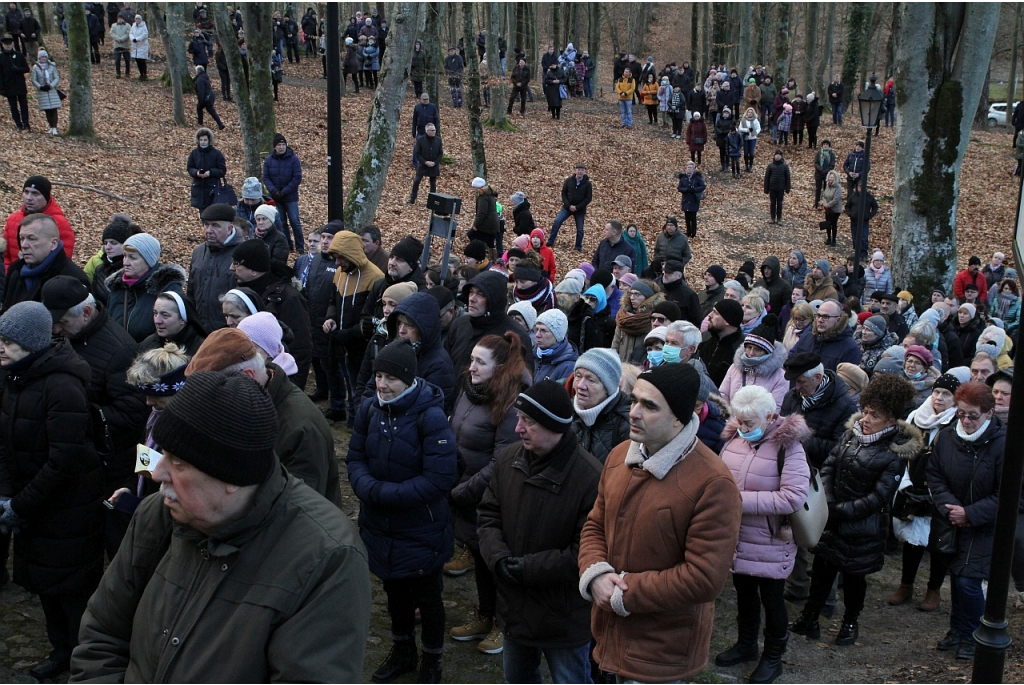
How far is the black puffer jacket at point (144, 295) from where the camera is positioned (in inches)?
267

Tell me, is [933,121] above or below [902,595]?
above

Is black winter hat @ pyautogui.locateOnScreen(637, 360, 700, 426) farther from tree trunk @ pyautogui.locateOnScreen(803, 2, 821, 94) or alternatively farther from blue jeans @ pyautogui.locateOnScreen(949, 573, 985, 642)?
tree trunk @ pyautogui.locateOnScreen(803, 2, 821, 94)

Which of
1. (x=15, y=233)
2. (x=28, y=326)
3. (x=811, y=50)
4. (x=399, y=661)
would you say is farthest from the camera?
(x=811, y=50)

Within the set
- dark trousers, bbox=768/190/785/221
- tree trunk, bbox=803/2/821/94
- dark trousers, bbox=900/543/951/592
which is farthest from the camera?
tree trunk, bbox=803/2/821/94

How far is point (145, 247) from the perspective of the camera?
6.84m

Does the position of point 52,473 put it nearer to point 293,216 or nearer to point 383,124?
point 383,124

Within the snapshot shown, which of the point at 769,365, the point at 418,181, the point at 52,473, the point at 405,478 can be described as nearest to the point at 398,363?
the point at 405,478

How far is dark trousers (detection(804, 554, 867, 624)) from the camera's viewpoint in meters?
6.08

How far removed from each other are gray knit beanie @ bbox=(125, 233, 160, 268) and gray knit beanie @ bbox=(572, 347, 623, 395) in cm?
362

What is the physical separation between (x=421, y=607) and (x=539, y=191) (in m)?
20.1

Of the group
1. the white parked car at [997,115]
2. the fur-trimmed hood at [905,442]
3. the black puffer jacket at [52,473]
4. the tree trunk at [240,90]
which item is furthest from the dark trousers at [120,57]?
the white parked car at [997,115]

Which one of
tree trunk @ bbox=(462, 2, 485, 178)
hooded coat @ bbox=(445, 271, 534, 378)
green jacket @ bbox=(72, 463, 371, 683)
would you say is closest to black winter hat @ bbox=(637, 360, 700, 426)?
green jacket @ bbox=(72, 463, 371, 683)

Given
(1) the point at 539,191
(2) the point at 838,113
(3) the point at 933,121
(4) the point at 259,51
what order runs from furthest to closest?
(2) the point at 838,113 < (1) the point at 539,191 < (4) the point at 259,51 < (3) the point at 933,121

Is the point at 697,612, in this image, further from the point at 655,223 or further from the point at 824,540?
the point at 655,223
